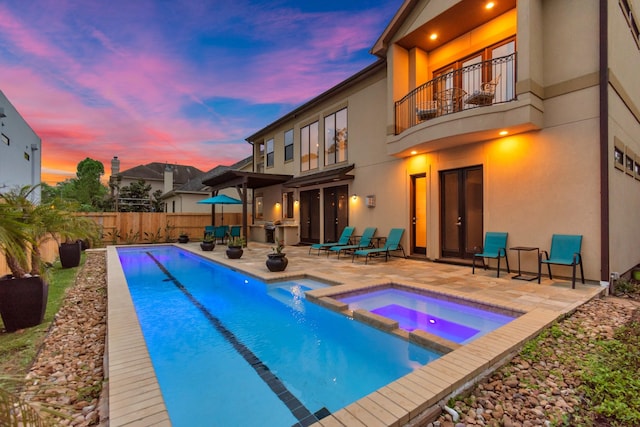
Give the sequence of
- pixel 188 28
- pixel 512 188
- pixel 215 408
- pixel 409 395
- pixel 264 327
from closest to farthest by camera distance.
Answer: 1. pixel 409 395
2. pixel 215 408
3. pixel 264 327
4. pixel 512 188
5. pixel 188 28

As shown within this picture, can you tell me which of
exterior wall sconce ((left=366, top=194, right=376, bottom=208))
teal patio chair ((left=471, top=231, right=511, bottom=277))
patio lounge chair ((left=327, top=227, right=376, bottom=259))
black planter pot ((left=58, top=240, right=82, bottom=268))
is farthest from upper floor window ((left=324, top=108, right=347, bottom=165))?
black planter pot ((left=58, top=240, right=82, bottom=268))

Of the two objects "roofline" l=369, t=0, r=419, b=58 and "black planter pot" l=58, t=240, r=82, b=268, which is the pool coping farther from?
"roofline" l=369, t=0, r=419, b=58

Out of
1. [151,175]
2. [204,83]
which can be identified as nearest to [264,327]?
[204,83]

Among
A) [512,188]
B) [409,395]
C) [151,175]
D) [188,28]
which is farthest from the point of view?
[151,175]

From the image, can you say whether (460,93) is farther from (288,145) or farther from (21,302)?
(21,302)

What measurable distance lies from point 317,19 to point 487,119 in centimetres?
1037

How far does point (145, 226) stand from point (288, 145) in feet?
30.1

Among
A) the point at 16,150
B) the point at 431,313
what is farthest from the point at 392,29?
the point at 16,150

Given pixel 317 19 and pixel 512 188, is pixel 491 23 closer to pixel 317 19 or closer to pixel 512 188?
pixel 512 188

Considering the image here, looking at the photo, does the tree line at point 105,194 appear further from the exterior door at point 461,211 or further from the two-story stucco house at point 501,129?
the exterior door at point 461,211

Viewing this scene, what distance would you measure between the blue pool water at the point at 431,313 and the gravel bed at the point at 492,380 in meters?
0.90

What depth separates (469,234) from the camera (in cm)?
880

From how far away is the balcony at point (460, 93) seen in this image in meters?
7.71

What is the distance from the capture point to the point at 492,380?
2908mm
